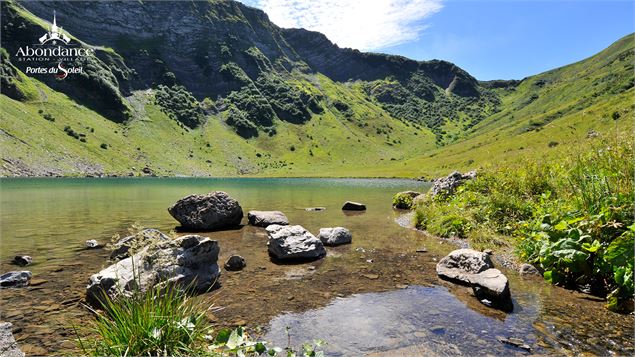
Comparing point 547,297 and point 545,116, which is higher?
point 545,116

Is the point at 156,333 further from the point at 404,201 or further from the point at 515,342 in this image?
the point at 404,201

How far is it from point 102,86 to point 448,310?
232558mm

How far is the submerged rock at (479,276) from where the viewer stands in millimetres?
9920

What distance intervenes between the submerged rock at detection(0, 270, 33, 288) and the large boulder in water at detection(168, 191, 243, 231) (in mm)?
12235

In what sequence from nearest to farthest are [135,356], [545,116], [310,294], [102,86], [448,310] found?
1. [135,356]
2. [448,310]
3. [310,294]
4. [545,116]
5. [102,86]

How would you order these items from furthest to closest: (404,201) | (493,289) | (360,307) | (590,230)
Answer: (404,201) < (590,230) < (360,307) < (493,289)

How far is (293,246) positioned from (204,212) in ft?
36.5

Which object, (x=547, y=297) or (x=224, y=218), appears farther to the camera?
(x=224, y=218)

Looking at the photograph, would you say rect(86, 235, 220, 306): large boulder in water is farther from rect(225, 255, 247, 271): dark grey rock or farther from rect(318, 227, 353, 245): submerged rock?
rect(318, 227, 353, 245): submerged rock

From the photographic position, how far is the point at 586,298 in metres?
10.0

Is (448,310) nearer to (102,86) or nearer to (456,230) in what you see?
(456,230)

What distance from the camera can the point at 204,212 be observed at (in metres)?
24.7

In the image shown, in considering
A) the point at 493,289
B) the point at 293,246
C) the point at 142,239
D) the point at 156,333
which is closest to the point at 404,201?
the point at 293,246

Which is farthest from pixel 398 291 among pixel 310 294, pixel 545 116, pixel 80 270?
pixel 545 116
